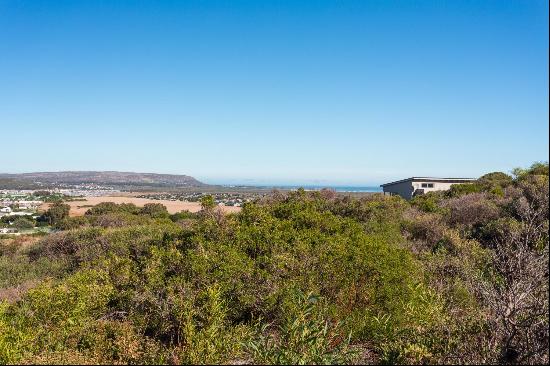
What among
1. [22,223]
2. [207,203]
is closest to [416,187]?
[207,203]

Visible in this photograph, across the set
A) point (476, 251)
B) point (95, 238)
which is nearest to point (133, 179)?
point (95, 238)

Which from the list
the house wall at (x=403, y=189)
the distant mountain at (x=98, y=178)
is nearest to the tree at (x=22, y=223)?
the house wall at (x=403, y=189)

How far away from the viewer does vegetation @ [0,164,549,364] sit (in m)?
6.05

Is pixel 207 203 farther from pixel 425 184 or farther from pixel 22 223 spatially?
pixel 22 223

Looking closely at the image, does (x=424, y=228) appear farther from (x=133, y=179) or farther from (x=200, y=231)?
(x=133, y=179)

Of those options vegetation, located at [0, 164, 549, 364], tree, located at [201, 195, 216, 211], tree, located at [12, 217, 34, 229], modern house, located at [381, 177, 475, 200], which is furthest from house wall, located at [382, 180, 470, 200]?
tree, located at [12, 217, 34, 229]

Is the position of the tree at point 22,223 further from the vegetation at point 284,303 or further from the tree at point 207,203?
the tree at point 207,203

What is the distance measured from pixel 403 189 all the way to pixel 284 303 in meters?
44.6

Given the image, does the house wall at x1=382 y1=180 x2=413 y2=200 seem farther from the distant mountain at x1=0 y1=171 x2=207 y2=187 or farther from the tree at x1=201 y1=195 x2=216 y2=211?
the distant mountain at x1=0 y1=171 x2=207 y2=187

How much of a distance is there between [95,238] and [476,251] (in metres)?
20.6

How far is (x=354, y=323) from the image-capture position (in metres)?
8.97

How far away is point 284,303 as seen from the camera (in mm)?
8984

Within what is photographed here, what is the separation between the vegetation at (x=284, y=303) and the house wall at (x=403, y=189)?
30648 mm

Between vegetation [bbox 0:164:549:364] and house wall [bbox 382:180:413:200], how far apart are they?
3065 centimetres
